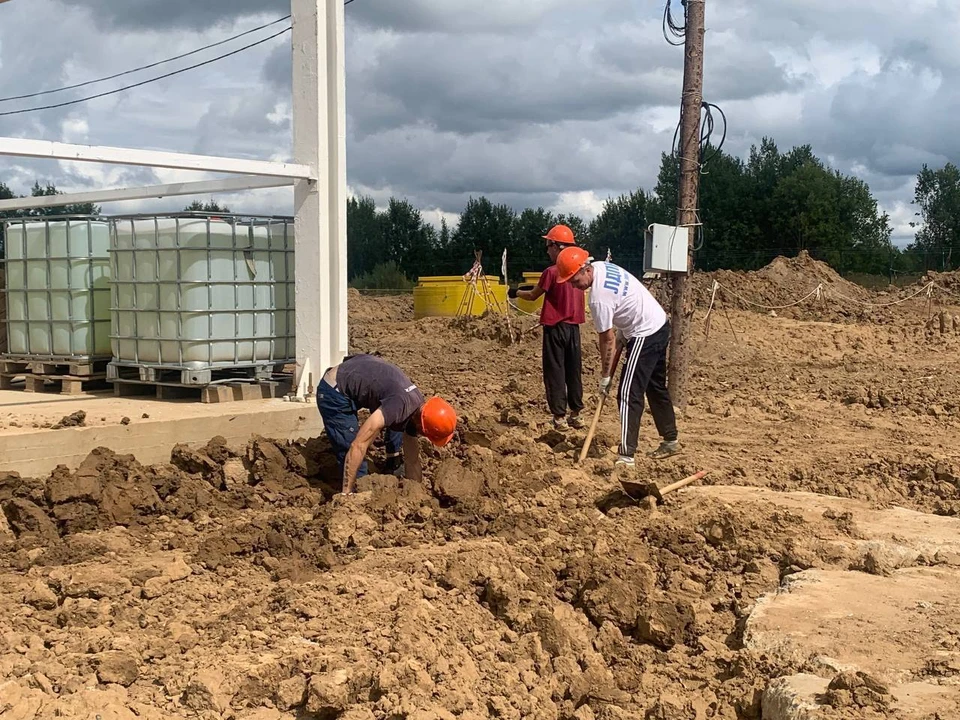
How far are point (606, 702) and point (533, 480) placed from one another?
2949 millimetres

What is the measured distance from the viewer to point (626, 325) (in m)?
7.55

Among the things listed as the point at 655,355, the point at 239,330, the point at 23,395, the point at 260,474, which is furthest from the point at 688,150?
the point at 23,395

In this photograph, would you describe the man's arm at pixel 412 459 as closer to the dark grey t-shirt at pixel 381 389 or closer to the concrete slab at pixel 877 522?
the dark grey t-shirt at pixel 381 389

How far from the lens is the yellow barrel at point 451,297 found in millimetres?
22656

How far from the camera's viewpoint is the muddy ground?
3932 mm

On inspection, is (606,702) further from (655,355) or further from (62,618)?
(655,355)

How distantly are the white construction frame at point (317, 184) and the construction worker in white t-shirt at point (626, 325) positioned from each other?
187cm

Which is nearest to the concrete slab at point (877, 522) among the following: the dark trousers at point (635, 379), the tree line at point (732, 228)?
the dark trousers at point (635, 379)

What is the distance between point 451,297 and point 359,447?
1740cm

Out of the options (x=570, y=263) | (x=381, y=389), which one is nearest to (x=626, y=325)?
(x=570, y=263)

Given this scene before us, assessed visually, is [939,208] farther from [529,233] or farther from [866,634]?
[866,634]

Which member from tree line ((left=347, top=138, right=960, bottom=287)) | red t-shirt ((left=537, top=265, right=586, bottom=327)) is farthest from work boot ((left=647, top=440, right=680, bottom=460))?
tree line ((left=347, top=138, right=960, bottom=287))

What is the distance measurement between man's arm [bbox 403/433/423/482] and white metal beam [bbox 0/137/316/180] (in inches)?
94.2

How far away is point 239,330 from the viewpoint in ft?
26.3
